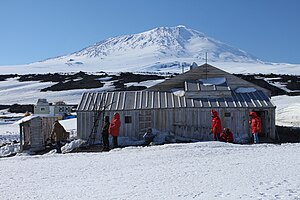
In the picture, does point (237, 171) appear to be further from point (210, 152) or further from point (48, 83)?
point (48, 83)

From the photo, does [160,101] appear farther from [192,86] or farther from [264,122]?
[264,122]

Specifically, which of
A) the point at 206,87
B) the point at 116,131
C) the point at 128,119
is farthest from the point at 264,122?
the point at 116,131

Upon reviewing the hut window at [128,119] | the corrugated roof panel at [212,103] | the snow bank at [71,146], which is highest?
the corrugated roof panel at [212,103]

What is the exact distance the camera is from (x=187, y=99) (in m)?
23.5

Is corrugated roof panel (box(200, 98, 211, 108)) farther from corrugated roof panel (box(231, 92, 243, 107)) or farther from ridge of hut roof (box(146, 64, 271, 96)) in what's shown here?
ridge of hut roof (box(146, 64, 271, 96))

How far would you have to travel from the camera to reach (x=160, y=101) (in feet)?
76.7

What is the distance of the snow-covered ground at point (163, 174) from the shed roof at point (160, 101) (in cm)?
712

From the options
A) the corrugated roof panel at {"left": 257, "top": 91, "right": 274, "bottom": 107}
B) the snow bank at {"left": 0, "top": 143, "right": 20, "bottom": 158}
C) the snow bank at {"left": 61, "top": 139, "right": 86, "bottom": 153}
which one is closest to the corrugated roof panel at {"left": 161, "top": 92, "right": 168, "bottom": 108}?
the snow bank at {"left": 61, "top": 139, "right": 86, "bottom": 153}

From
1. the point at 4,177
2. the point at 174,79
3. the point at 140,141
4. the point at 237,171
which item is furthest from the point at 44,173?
the point at 174,79

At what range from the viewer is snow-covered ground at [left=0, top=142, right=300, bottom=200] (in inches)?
342

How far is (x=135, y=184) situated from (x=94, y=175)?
73.5 inches

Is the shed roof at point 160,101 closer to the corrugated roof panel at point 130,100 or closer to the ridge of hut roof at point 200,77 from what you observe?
the corrugated roof panel at point 130,100

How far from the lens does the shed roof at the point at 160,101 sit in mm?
22781

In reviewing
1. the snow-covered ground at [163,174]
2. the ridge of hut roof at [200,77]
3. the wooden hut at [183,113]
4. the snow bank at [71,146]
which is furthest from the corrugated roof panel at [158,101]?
the snow-covered ground at [163,174]
